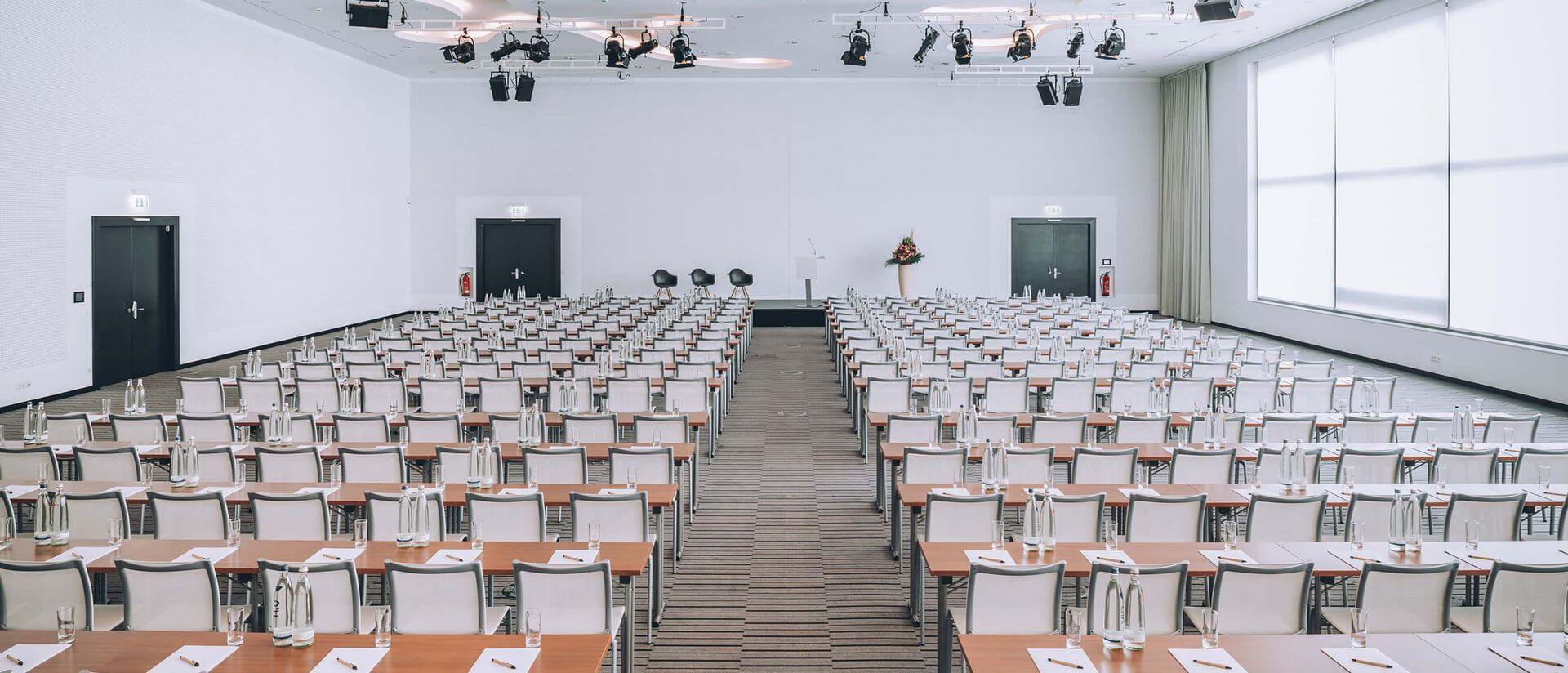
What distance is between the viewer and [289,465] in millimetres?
7086

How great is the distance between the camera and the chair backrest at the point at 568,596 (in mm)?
4574

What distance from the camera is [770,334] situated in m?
22.6

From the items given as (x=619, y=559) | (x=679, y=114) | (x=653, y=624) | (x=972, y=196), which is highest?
(x=679, y=114)

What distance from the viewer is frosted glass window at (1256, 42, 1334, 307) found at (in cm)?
1970

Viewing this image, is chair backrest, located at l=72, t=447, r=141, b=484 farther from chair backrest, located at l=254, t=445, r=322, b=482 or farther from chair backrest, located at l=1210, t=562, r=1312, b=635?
chair backrest, located at l=1210, t=562, r=1312, b=635

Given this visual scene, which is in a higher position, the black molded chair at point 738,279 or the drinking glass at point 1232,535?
the black molded chair at point 738,279

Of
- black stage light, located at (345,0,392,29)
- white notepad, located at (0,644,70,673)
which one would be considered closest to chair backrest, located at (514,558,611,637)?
white notepad, located at (0,644,70,673)

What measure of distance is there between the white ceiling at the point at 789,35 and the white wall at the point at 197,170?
1.04 metres

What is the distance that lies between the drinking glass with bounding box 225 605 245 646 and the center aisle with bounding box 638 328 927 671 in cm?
217

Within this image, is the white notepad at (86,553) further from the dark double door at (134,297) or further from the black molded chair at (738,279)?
the black molded chair at (738,279)

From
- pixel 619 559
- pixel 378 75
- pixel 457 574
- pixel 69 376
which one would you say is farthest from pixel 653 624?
pixel 378 75

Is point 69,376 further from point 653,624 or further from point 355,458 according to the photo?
point 653,624

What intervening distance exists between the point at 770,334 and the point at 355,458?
15.8m

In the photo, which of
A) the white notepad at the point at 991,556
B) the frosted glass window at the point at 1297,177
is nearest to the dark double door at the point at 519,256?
the frosted glass window at the point at 1297,177
